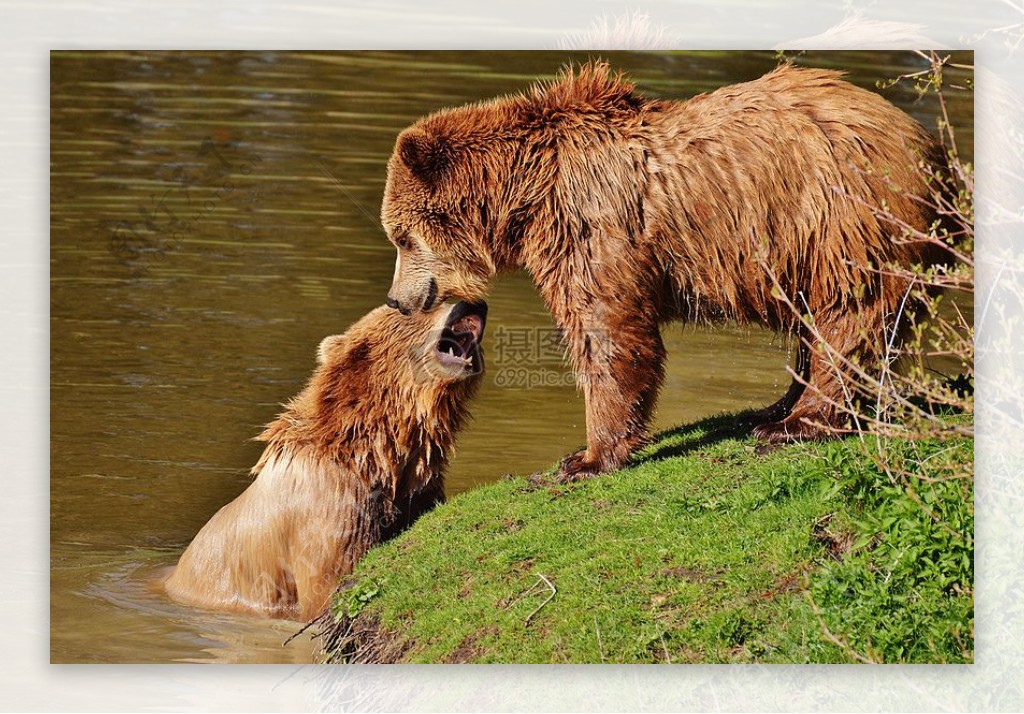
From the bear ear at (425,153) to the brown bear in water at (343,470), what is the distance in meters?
0.72

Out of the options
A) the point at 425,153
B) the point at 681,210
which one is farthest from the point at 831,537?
the point at 425,153

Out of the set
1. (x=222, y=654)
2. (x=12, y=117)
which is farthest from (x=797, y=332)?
(x=12, y=117)

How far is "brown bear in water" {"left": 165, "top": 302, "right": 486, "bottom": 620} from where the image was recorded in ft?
20.8

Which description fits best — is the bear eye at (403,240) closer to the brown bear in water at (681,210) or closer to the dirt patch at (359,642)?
the brown bear in water at (681,210)

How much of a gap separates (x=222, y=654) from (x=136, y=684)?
0.45 m

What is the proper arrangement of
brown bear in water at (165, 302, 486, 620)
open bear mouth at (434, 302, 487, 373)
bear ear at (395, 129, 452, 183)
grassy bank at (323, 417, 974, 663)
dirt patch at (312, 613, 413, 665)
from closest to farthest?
grassy bank at (323, 417, 974, 663) → dirt patch at (312, 613, 413, 665) → bear ear at (395, 129, 452, 183) → brown bear in water at (165, 302, 486, 620) → open bear mouth at (434, 302, 487, 373)

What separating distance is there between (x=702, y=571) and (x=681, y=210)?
1735mm

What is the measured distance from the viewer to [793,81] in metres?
6.15

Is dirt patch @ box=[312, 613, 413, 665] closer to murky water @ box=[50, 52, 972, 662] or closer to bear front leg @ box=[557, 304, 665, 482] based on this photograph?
murky water @ box=[50, 52, 972, 662]

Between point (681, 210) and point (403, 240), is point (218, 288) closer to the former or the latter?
point (403, 240)

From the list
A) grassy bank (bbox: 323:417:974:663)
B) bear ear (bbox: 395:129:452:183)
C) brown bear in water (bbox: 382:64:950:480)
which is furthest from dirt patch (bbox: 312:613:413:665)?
bear ear (bbox: 395:129:452:183)

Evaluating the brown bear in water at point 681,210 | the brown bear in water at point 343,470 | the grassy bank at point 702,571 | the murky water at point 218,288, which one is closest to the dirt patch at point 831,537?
the grassy bank at point 702,571

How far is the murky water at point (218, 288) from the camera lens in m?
6.30

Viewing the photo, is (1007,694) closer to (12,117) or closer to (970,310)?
(970,310)
